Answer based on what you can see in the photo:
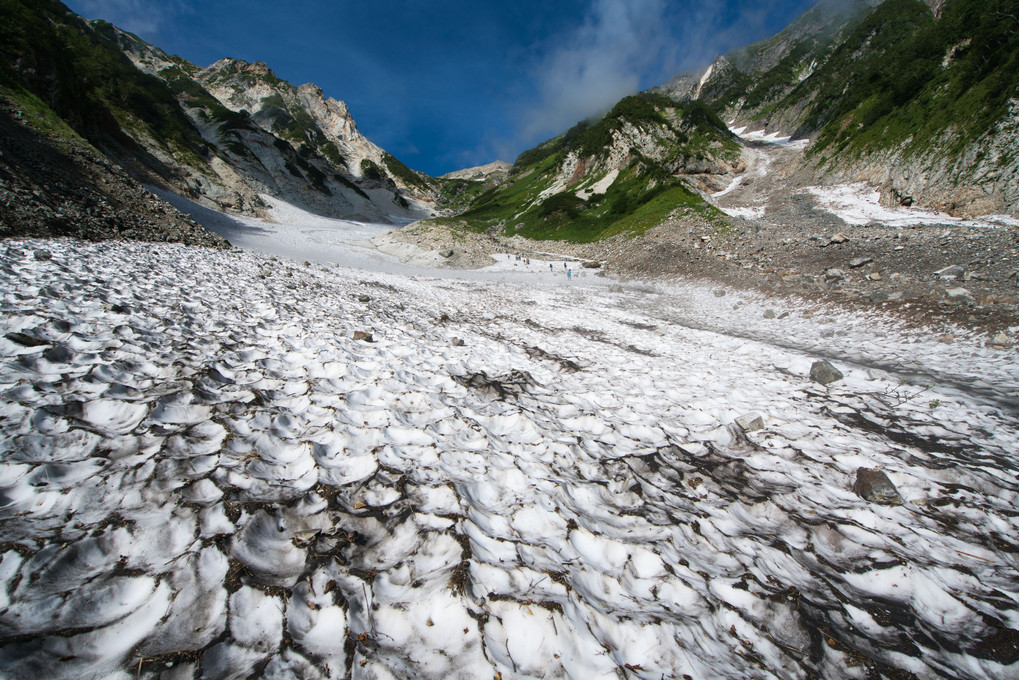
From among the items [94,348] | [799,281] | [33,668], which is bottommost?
[33,668]

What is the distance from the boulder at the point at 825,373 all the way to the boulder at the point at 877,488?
3.54 m

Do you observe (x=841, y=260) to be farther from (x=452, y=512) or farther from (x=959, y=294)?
(x=452, y=512)

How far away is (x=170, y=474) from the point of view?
2814 millimetres

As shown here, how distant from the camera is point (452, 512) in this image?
3072 mm

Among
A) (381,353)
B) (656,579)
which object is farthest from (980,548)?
(381,353)

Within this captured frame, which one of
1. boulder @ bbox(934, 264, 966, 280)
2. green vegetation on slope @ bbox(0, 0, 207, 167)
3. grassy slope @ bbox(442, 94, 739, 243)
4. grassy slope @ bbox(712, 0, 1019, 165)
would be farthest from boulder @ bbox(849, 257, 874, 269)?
green vegetation on slope @ bbox(0, 0, 207, 167)

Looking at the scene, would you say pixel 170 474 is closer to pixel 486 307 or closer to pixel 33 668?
pixel 33 668

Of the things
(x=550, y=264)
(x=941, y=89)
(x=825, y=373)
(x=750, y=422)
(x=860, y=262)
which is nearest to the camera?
(x=750, y=422)

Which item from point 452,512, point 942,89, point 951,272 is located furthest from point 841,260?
point 942,89

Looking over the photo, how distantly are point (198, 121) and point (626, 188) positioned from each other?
72445 mm

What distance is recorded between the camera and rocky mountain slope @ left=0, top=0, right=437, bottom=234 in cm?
2669

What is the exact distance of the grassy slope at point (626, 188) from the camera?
36.6 meters

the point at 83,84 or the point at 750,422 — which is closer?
the point at 750,422

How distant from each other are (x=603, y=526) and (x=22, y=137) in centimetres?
2328
